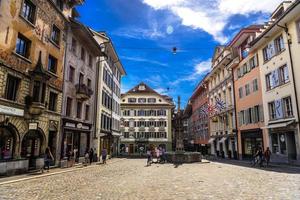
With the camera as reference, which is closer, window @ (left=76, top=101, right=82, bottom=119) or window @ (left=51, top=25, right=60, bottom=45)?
window @ (left=51, top=25, right=60, bottom=45)

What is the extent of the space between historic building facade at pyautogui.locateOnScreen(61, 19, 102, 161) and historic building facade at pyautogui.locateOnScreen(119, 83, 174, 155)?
120 ft

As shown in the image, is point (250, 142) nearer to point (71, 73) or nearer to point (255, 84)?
point (255, 84)

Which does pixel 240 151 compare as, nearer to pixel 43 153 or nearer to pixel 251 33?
pixel 251 33

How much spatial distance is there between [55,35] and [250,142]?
26.1 metres

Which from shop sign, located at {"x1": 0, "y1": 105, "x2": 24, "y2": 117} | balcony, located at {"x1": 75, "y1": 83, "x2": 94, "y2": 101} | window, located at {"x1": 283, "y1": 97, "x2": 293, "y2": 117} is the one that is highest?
balcony, located at {"x1": 75, "y1": 83, "x2": 94, "y2": 101}

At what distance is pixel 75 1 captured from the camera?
25.9 meters

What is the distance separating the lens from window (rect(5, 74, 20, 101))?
53.8ft

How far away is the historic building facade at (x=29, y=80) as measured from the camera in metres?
15.9

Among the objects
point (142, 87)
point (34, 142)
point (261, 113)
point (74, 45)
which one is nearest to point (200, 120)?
point (142, 87)

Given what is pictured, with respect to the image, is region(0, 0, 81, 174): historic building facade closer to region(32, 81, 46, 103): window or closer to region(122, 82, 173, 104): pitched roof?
region(32, 81, 46, 103): window

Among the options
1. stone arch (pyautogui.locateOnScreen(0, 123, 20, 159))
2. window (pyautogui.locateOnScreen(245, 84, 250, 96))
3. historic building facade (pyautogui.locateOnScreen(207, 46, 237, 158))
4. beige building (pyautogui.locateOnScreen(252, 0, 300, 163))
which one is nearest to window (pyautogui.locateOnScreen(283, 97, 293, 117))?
beige building (pyautogui.locateOnScreen(252, 0, 300, 163))

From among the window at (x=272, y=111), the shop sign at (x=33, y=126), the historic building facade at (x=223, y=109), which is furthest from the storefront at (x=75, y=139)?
the window at (x=272, y=111)

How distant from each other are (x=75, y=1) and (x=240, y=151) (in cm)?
2791

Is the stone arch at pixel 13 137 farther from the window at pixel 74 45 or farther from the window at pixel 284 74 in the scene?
the window at pixel 284 74
